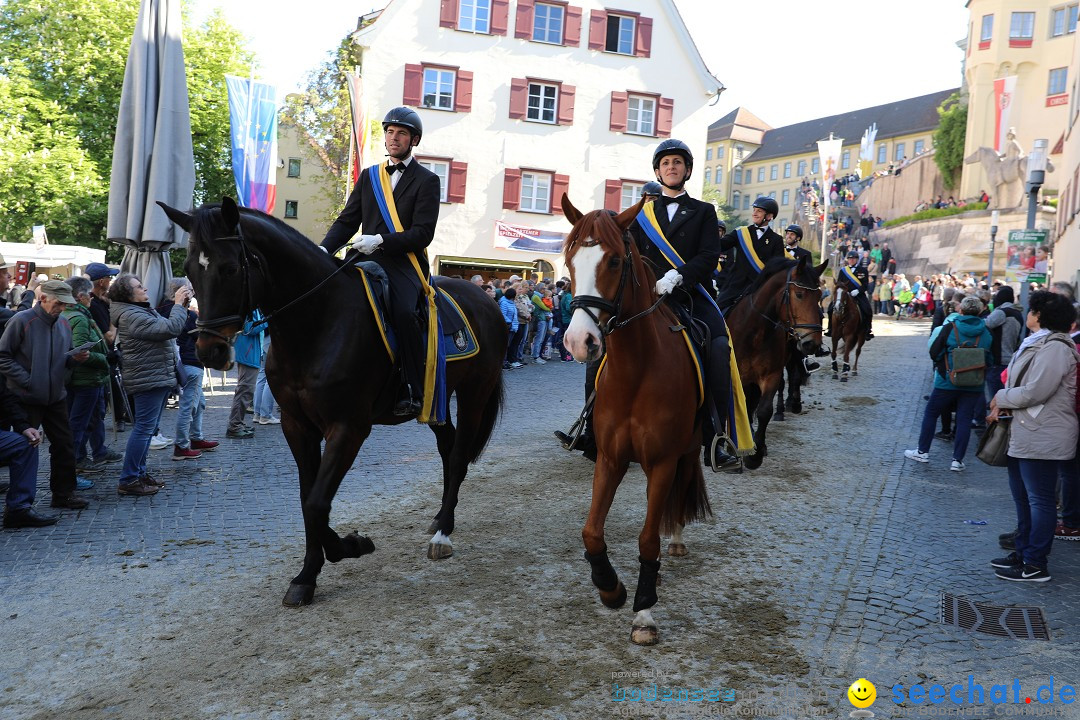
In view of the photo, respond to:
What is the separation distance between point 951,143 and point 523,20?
116 feet

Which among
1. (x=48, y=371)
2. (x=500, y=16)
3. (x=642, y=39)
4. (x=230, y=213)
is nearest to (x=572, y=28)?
(x=500, y=16)

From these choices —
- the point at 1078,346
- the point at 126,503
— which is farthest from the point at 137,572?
the point at 1078,346

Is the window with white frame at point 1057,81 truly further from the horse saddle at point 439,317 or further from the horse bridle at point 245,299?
the horse bridle at point 245,299

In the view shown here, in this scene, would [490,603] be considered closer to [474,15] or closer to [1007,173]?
[474,15]

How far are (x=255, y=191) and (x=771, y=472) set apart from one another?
12554 mm

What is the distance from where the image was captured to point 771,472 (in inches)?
342

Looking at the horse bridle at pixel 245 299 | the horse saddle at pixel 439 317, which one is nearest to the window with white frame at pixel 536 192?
the horse saddle at pixel 439 317

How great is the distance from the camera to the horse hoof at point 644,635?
429cm

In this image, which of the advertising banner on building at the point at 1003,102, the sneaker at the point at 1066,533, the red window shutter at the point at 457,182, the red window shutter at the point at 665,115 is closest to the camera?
the sneaker at the point at 1066,533

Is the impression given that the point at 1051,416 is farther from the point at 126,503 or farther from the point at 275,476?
the point at 126,503

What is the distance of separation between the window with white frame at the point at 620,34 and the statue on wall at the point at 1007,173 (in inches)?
862

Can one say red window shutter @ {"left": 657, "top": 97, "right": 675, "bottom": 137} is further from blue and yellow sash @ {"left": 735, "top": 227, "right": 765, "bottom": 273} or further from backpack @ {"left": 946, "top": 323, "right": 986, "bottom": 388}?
backpack @ {"left": 946, "top": 323, "right": 986, "bottom": 388}

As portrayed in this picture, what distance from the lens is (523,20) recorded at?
31766 millimetres

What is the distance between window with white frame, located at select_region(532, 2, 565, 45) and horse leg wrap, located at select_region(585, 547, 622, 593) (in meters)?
31.0
